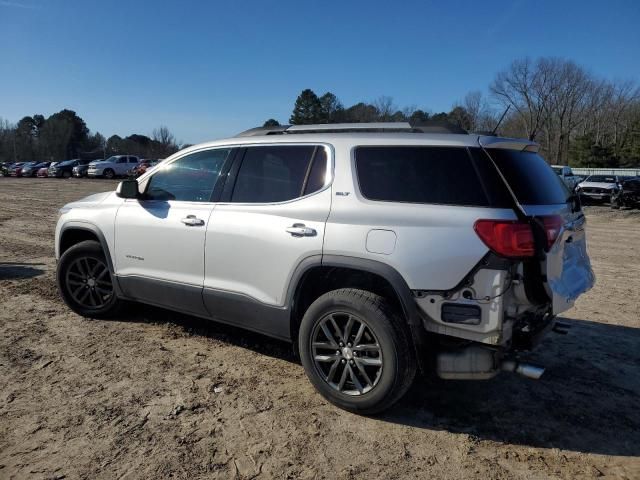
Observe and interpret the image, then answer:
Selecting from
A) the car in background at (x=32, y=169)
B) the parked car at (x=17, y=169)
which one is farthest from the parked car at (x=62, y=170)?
the parked car at (x=17, y=169)

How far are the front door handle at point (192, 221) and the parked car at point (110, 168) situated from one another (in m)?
37.8

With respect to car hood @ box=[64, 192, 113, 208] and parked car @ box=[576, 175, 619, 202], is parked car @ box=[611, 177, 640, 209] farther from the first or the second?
car hood @ box=[64, 192, 113, 208]

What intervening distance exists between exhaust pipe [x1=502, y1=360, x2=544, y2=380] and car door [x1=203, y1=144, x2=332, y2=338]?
1.38 metres

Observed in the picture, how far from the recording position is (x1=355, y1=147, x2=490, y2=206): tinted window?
9.81 ft

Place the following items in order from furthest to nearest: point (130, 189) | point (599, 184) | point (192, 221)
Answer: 1. point (599, 184)
2. point (130, 189)
3. point (192, 221)

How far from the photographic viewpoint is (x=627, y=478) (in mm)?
2684

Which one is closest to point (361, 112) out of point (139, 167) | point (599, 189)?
point (139, 167)

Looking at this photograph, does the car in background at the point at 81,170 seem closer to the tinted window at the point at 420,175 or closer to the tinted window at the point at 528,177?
the tinted window at the point at 420,175

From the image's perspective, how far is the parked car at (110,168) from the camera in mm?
38062

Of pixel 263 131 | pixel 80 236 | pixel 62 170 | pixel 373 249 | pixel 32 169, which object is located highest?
pixel 263 131

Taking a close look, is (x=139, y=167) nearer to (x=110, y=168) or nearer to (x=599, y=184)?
(x=110, y=168)

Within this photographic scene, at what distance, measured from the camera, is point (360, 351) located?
324 centimetres

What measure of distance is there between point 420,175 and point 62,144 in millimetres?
95335

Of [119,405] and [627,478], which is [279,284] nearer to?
[119,405]
